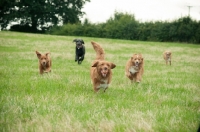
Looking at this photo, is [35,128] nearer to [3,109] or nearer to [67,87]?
[3,109]

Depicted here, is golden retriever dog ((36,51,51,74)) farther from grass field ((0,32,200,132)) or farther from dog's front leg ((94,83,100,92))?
dog's front leg ((94,83,100,92))

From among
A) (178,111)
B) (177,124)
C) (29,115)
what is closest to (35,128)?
(29,115)

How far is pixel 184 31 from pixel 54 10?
94.5 feet

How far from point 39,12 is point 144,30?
24093mm

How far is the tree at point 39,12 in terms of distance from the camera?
52.2 metres

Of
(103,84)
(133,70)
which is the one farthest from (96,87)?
(133,70)

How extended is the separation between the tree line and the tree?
24.6 ft

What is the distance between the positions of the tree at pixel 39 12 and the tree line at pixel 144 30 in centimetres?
751

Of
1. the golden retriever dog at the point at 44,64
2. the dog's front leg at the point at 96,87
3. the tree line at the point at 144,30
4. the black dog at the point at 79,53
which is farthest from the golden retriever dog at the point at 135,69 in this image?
the tree line at the point at 144,30

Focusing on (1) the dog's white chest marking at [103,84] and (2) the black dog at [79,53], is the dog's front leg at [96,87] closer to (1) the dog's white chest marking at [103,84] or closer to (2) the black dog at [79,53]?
(1) the dog's white chest marking at [103,84]

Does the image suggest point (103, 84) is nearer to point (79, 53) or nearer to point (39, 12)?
point (79, 53)

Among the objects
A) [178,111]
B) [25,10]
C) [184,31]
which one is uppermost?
[25,10]

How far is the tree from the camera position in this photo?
52219mm

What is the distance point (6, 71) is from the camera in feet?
26.4
